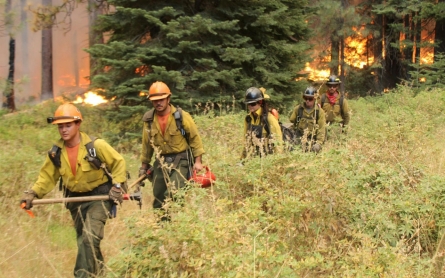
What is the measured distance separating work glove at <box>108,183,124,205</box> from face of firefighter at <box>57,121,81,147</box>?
61 cm

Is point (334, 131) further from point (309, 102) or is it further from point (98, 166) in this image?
point (98, 166)

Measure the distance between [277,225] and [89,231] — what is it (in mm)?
1729

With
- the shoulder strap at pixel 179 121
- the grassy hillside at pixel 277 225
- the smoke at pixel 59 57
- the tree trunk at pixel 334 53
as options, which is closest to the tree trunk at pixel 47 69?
the smoke at pixel 59 57

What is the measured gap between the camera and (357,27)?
20.9m

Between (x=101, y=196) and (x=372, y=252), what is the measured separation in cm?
249

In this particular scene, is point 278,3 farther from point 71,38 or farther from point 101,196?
point 71,38

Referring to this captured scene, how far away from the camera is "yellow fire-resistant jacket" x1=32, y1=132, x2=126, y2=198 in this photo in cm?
468

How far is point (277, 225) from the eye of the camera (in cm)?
408

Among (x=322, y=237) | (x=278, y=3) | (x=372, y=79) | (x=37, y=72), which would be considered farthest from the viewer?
(x=37, y=72)

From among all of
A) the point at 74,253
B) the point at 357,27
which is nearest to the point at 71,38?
the point at 357,27

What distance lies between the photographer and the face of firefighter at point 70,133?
4.62 m

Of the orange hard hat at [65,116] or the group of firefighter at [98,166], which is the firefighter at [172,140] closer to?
the group of firefighter at [98,166]

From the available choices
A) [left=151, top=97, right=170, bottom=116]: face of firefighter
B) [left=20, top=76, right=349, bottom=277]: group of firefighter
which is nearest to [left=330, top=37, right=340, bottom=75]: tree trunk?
[left=20, top=76, right=349, bottom=277]: group of firefighter

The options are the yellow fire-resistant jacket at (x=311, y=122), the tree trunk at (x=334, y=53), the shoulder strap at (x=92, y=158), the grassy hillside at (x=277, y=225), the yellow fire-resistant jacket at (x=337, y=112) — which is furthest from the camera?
the tree trunk at (x=334, y=53)
